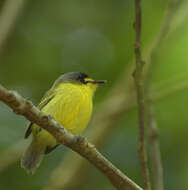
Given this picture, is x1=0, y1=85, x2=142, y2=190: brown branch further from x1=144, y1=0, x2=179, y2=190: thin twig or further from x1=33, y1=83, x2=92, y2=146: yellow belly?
x1=33, y1=83, x2=92, y2=146: yellow belly

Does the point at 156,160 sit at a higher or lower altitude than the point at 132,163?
higher

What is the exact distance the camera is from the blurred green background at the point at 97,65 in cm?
573

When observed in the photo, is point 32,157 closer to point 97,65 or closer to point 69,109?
point 69,109

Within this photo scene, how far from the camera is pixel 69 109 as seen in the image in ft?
14.6

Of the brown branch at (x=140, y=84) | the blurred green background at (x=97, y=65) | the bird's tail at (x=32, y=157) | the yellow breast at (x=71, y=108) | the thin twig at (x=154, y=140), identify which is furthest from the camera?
the blurred green background at (x=97, y=65)

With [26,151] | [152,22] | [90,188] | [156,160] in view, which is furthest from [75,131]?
[152,22]

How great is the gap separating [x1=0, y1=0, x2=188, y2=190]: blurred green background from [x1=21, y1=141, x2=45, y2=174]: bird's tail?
14.8 inches

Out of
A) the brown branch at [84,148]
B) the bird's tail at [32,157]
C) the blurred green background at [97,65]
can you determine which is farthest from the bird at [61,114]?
the brown branch at [84,148]

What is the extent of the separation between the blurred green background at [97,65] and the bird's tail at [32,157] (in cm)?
38

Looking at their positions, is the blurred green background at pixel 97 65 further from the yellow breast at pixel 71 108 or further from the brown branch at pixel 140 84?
the brown branch at pixel 140 84

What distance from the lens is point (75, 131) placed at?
15.0ft

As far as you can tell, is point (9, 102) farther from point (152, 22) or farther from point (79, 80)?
point (152, 22)

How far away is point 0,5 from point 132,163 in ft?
10.1

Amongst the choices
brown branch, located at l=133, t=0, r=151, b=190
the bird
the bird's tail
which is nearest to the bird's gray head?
the bird
